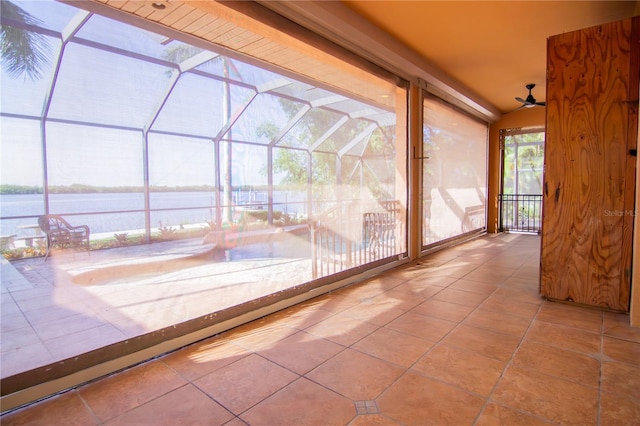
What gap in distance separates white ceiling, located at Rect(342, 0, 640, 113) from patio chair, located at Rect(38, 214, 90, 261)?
2.69 m

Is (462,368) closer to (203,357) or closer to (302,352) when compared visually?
(302,352)

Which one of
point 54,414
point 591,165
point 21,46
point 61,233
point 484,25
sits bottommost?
point 54,414

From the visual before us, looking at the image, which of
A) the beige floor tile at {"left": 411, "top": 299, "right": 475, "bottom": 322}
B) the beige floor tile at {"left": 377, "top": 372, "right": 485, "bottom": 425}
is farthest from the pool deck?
the beige floor tile at {"left": 411, "top": 299, "right": 475, "bottom": 322}

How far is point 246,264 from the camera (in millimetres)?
2494

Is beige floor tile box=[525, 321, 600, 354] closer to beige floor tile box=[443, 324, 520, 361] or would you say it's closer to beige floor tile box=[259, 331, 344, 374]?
beige floor tile box=[443, 324, 520, 361]

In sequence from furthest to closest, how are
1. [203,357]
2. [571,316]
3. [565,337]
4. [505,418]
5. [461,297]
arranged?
[461,297] < [571,316] < [565,337] < [203,357] < [505,418]

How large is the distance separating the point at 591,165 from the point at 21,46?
3819 millimetres

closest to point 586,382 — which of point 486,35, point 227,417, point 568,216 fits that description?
point 568,216

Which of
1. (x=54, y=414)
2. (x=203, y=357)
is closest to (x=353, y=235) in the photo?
(x=203, y=357)

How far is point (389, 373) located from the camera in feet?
5.92

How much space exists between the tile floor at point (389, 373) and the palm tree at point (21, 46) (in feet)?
5.17

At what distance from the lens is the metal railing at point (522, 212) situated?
26.1 feet

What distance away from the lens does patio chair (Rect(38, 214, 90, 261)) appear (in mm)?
1603

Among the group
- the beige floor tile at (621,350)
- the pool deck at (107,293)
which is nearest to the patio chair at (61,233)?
the pool deck at (107,293)
